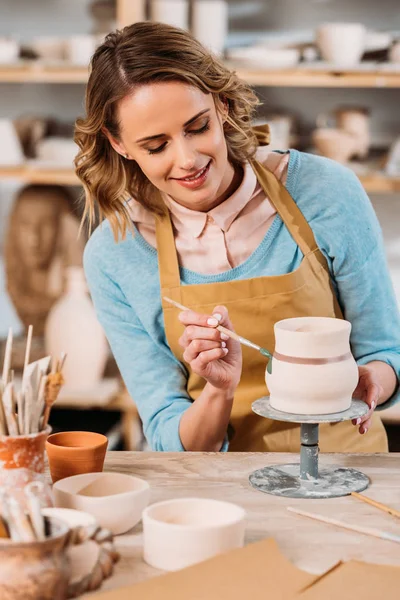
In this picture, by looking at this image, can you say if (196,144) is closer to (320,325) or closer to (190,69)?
(190,69)

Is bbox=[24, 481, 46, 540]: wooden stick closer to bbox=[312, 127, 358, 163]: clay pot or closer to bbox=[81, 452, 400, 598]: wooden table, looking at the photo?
bbox=[81, 452, 400, 598]: wooden table

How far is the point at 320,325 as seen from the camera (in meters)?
1.52

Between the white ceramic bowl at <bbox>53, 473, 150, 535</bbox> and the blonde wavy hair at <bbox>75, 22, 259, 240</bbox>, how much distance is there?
2.28 ft

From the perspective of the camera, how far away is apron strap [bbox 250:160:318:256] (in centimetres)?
190

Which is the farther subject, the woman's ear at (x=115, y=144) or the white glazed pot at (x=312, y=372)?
the woman's ear at (x=115, y=144)

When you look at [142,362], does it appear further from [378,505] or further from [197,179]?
[378,505]

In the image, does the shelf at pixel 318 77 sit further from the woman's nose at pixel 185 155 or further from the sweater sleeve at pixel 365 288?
the woman's nose at pixel 185 155

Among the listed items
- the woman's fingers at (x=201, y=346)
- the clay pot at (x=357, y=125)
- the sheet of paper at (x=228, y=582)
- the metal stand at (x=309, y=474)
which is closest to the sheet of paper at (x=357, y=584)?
the sheet of paper at (x=228, y=582)

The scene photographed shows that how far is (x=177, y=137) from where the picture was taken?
1.71 m

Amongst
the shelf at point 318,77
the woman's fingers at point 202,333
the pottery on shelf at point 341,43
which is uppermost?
the pottery on shelf at point 341,43

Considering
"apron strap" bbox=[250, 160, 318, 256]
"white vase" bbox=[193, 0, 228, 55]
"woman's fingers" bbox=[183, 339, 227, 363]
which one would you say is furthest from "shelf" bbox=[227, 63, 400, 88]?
"woman's fingers" bbox=[183, 339, 227, 363]

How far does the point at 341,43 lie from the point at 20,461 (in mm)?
2402

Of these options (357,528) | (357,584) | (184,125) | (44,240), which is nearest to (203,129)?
(184,125)

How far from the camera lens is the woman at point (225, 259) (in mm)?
1824
